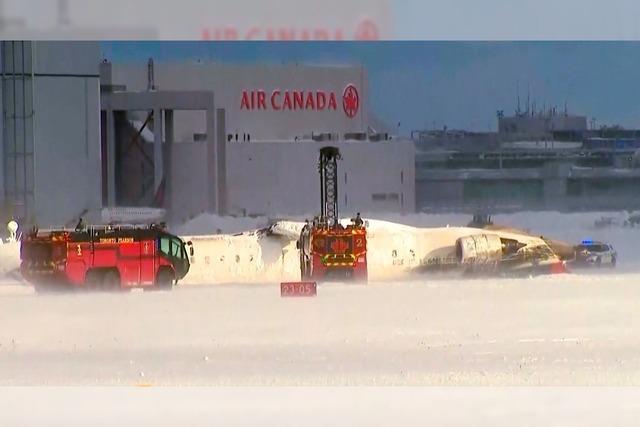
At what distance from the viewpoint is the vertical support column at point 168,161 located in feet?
14.2

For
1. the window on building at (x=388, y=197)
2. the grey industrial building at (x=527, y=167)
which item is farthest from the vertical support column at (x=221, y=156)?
the grey industrial building at (x=527, y=167)

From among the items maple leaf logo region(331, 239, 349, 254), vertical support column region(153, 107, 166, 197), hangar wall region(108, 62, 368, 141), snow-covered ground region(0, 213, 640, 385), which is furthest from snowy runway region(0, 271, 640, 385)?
hangar wall region(108, 62, 368, 141)

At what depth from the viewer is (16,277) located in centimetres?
444

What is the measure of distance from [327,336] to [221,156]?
0.74 meters

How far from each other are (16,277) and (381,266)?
4.25ft

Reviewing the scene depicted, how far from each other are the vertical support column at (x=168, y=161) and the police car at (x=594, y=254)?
4.81ft

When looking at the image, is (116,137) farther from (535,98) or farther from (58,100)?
(535,98)

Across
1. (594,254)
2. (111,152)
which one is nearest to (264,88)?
(111,152)

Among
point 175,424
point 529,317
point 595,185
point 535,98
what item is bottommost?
point 175,424

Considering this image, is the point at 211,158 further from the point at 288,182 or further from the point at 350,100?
the point at 350,100

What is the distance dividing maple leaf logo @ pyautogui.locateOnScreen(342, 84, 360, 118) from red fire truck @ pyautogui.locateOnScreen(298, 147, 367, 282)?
0.47 feet

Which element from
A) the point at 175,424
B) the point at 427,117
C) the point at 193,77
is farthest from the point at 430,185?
the point at 175,424

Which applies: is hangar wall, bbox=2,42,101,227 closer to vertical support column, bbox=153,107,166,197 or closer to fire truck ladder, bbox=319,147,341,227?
vertical support column, bbox=153,107,166,197

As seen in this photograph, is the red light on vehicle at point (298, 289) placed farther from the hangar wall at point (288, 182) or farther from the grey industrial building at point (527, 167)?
the grey industrial building at point (527, 167)
